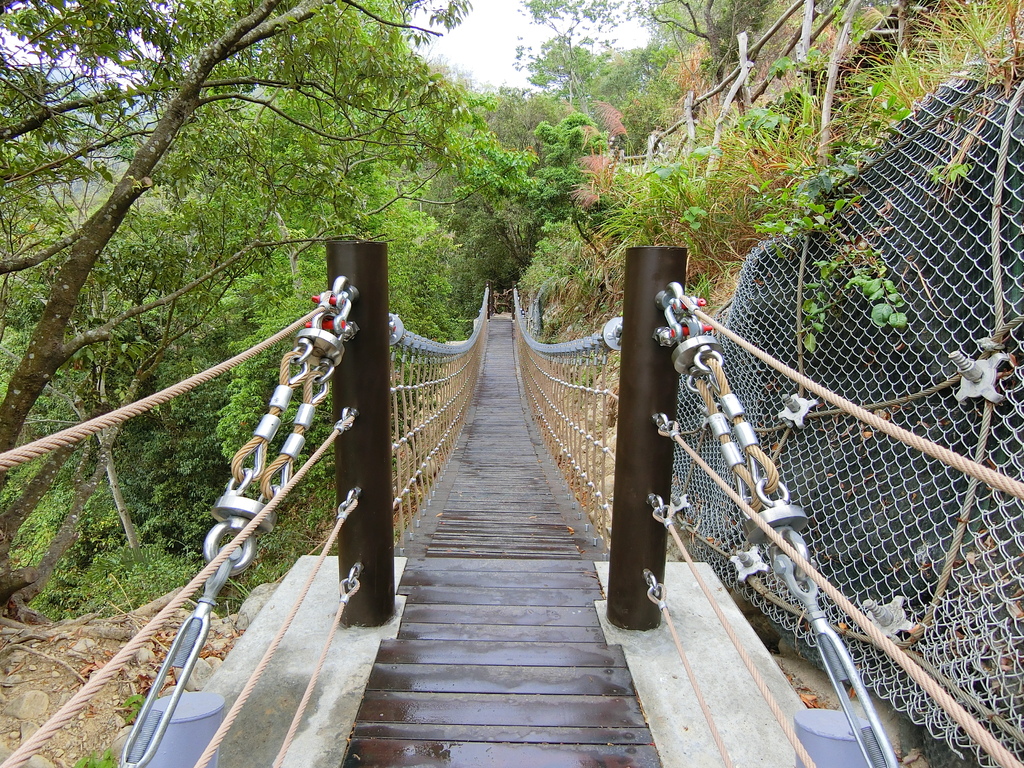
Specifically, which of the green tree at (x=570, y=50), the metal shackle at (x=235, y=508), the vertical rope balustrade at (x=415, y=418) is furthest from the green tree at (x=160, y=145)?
the green tree at (x=570, y=50)

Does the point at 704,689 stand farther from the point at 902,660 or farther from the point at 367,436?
the point at 367,436

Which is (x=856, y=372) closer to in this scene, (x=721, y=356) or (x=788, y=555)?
(x=721, y=356)

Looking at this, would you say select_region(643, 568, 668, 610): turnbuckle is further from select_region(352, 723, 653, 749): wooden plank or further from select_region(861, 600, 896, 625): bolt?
select_region(861, 600, 896, 625): bolt

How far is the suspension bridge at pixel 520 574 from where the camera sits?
0.80 m

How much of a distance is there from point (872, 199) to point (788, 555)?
1.72 metres

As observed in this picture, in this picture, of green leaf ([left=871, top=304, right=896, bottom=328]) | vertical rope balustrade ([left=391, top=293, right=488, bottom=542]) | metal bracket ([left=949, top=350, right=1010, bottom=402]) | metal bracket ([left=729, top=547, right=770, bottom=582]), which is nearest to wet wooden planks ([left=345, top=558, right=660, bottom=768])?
metal bracket ([left=729, top=547, right=770, bottom=582])

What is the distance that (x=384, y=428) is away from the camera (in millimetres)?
1683

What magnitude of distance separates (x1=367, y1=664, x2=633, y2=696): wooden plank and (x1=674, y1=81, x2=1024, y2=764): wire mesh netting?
75cm

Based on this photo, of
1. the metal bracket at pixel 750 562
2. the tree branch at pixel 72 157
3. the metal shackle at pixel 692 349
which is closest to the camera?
the metal bracket at pixel 750 562

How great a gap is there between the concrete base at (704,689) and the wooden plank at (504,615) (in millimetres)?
76

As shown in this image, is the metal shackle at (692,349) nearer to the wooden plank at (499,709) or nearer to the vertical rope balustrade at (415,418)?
the wooden plank at (499,709)

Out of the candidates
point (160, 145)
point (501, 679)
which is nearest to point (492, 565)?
point (501, 679)

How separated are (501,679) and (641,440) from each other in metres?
0.76

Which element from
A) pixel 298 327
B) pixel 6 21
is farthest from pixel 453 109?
pixel 298 327
